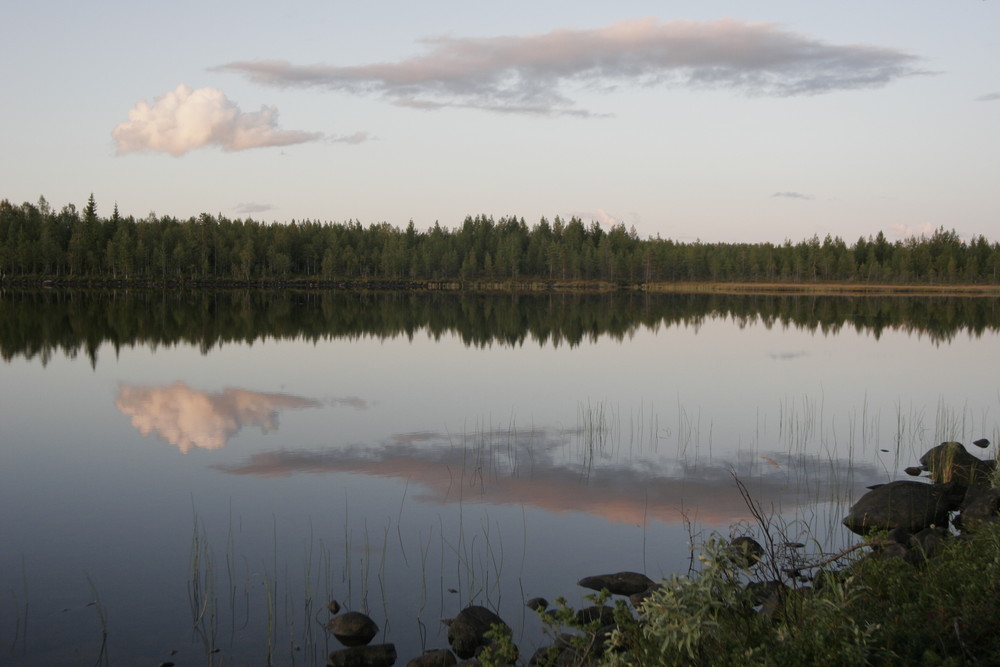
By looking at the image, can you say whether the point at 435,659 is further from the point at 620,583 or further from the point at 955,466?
the point at 955,466

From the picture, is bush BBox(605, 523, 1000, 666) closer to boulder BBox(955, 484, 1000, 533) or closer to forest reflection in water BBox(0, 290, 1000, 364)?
boulder BBox(955, 484, 1000, 533)

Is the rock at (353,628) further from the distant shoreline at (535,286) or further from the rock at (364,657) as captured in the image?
the distant shoreline at (535,286)

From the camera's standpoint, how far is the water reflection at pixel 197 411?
71.8ft

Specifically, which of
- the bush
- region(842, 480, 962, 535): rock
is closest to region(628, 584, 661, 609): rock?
the bush

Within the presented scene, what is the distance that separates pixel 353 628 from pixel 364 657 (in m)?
0.61

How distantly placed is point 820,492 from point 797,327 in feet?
163

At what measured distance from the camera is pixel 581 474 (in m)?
17.8

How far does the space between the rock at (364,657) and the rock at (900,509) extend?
28.0 feet

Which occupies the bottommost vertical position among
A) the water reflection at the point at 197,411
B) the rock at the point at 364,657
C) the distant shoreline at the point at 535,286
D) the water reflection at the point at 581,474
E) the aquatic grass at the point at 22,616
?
→ the rock at the point at 364,657

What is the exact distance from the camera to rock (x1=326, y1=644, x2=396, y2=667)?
31.0 feet

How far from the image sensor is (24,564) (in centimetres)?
1221

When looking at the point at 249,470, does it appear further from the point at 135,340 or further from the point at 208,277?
Result: the point at 208,277

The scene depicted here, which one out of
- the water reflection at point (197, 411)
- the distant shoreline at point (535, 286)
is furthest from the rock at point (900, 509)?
the distant shoreline at point (535, 286)

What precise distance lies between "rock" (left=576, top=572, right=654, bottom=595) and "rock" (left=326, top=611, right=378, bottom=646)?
314 centimetres
